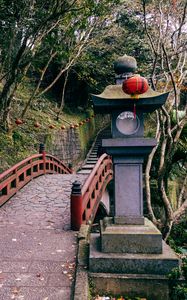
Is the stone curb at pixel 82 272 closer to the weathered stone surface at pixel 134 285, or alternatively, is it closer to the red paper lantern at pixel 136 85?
the weathered stone surface at pixel 134 285

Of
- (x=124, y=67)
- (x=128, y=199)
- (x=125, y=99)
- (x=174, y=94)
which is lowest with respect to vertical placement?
(x=128, y=199)

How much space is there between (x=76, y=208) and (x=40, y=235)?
3.32ft

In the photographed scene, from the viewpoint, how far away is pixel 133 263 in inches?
178

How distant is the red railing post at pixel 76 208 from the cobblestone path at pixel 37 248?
9.0 inches

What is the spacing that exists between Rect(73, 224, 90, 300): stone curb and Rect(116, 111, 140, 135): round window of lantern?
7.43ft

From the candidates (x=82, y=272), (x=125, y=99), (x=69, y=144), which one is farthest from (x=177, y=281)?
(x=69, y=144)

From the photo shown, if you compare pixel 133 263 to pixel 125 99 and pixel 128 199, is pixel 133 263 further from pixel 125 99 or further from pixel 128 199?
pixel 125 99

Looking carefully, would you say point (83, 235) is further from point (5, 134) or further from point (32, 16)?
point (5, 134)

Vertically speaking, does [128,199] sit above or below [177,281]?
above

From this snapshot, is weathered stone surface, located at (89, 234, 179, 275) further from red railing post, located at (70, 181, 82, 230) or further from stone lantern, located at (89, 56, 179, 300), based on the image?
red railing post, located at (70, 181, 82, 230)

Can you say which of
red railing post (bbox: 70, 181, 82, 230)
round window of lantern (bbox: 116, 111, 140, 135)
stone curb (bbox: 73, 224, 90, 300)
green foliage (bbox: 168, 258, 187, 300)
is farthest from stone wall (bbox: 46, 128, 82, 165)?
green foliage (bbox: 168, 258, 187, 300)

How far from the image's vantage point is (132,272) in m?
4.53

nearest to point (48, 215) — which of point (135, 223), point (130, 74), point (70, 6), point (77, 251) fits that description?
point (77, 251)

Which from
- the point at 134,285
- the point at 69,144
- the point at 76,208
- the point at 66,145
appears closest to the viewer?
the point at 134,285
